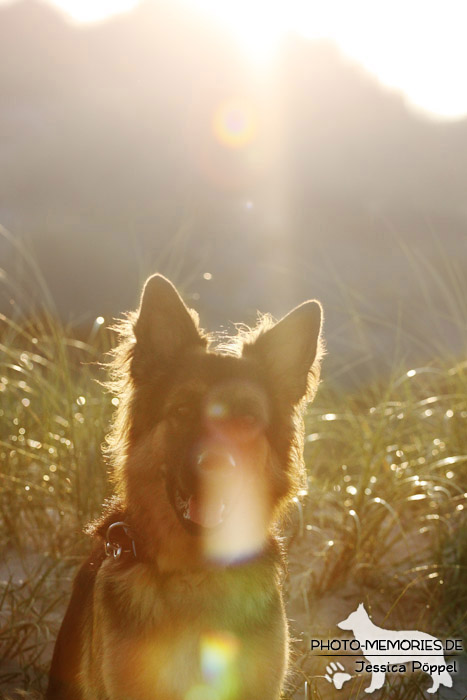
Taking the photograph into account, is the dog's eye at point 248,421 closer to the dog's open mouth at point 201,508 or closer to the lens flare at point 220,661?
the dog's open mouth at point 201,508

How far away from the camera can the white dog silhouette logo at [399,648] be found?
14.7ft

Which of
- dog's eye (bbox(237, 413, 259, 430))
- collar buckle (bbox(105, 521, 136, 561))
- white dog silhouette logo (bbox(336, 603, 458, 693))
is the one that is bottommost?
white dog silhouette logo (bbox(336, 603, 458, 693))

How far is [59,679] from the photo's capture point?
3605 millimetres

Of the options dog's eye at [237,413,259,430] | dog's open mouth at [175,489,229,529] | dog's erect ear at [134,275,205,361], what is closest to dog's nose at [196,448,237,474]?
dog's open mouth at [175,489,229,529]

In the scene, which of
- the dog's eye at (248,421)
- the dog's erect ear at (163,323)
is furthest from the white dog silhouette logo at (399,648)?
the dog's erect ear at (163,323)

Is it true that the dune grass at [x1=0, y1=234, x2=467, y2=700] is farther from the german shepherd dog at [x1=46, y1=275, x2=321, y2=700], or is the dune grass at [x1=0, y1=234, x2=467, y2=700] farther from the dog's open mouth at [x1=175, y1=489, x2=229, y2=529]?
the dog's open mouth at [x1=175, y1=489, x2=229, y2=529]

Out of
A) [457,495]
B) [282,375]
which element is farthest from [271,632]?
[457,495]

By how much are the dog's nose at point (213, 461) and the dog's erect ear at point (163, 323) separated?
75 centimetres

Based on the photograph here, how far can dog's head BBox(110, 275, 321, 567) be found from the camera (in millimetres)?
3506

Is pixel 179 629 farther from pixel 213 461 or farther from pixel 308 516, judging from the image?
pixel 308 516

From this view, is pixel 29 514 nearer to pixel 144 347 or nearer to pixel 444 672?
pixel 144 347

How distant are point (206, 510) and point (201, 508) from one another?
0.10 ft

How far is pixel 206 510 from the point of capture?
3.49m

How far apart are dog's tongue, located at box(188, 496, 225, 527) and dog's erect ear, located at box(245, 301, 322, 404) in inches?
34.2
